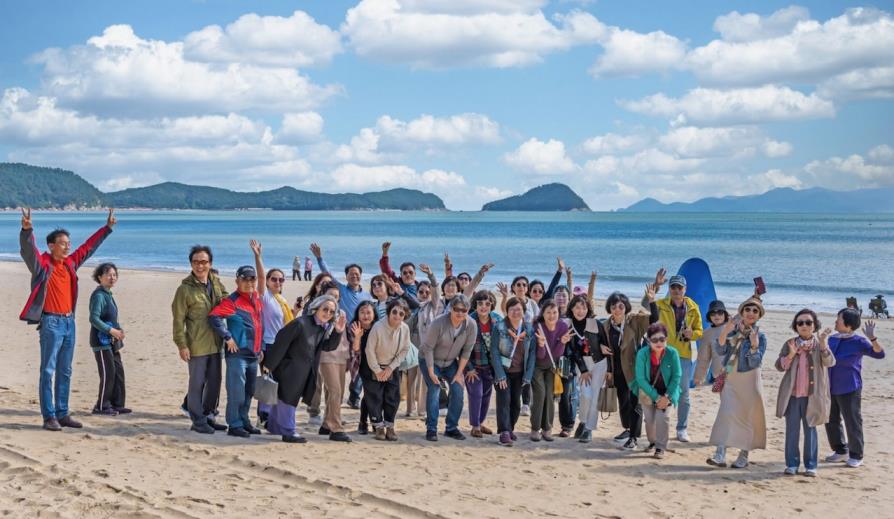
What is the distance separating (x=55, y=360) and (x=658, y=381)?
5920 mm

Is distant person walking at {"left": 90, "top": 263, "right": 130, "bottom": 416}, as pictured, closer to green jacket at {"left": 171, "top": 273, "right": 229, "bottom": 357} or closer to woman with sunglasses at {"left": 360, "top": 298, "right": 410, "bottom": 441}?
green jacket at {"left": 171, "top": 273, "right": 229, "bottom": 357}

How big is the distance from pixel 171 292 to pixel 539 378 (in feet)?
68.7

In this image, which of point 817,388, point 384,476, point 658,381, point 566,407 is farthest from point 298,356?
point 817,388

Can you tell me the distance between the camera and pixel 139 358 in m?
13.4

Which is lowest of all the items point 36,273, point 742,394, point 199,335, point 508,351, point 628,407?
point 628,407

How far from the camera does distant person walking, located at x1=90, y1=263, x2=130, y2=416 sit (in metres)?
8.62

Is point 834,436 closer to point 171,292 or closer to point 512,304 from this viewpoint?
point 512,304

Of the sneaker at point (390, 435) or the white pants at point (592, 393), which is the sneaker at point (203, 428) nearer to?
the sneaker at point (390, 435)

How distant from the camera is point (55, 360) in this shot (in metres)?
7.79

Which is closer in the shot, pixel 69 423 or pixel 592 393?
pixel 69 423

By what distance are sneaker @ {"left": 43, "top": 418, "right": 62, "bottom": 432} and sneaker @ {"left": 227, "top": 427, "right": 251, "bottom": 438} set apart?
1633 millimetres

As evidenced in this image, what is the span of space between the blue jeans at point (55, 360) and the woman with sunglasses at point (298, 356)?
193 cm

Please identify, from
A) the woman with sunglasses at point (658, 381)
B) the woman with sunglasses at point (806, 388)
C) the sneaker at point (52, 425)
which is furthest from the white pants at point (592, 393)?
the sneaker at point (52, 425)

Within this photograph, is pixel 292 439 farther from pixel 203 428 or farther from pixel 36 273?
pixel 36 273
